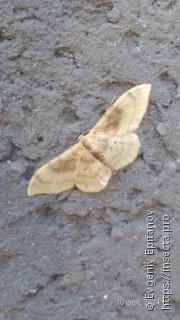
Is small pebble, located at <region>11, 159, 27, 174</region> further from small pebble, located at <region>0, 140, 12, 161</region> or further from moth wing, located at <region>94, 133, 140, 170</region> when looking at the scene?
moth wing, located at <region>94, 133, 140, 170</region>

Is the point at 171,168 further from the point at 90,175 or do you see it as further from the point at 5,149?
the point at 5,149

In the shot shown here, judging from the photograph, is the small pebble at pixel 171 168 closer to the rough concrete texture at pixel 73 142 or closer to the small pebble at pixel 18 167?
the rough concrete texture at pixel 73 142

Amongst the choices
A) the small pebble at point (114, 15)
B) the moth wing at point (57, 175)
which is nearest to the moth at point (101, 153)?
the moth wing at point (57, 175)

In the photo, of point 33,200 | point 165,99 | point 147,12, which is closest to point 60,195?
point 33,200

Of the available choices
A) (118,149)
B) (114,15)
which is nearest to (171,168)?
(118,149)

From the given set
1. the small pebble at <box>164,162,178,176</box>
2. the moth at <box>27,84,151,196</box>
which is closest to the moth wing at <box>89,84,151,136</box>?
the moth at <box>27,84,151,196</box>

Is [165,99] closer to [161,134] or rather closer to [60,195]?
[161,134]
